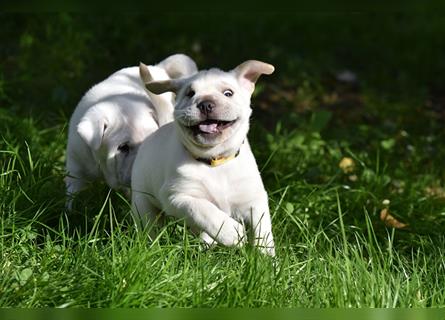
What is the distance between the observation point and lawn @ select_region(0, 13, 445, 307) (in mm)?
4062

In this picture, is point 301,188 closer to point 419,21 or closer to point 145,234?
point 145,234

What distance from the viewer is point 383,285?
4066mm

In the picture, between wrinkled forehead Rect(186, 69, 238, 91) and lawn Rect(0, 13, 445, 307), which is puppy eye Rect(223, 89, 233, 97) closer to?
wrinkled forehead Rect(186, 69, 238, 91)

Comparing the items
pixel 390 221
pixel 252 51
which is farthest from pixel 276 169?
pixel 252 51

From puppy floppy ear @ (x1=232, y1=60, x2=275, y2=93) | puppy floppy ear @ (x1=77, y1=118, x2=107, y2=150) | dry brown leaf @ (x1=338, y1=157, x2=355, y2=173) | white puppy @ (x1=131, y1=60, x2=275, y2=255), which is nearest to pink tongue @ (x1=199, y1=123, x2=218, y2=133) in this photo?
white puppy @ (x1=131, y1=60, x2=275, y2=255)

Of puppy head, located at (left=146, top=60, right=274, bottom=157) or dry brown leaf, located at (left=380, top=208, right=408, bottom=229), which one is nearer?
puppy head, located at (left=146, top=60, right=274, bottom=157)

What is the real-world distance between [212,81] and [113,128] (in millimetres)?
1134

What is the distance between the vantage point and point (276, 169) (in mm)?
6199

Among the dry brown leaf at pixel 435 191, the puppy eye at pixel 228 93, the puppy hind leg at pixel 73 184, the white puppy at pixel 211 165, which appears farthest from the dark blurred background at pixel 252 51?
the puppy eye at pixel 228 93

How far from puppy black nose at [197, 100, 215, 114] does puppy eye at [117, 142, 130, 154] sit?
3.85 ft

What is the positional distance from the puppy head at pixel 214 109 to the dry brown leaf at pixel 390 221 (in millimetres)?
1314

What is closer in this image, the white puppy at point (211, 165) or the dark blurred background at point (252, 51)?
the white puppy at point (211, 165)

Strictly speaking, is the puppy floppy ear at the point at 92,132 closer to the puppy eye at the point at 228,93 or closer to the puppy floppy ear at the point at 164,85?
the puppy floppy ear at the point at 164,85

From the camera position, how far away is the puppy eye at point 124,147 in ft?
18.4
